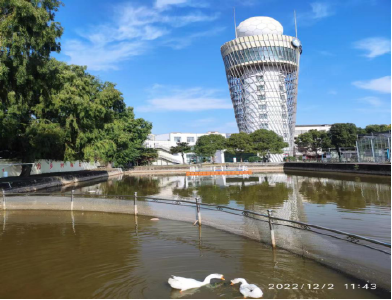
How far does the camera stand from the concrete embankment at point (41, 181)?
22.1m

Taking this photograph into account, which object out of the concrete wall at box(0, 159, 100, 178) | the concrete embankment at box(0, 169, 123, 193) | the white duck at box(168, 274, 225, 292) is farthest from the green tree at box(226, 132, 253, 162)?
the white duck at box(168, 274, 225, 292)

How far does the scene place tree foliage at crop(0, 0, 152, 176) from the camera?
14.2m

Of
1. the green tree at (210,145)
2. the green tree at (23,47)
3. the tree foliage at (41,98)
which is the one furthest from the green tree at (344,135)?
the green tree at (23,47)

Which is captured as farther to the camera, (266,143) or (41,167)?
(266,143)

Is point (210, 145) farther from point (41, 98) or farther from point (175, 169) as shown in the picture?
point (41, 98)

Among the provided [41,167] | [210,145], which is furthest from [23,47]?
[210,145]

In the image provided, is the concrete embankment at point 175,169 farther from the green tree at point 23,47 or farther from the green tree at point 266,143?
the green tree at point 23,47

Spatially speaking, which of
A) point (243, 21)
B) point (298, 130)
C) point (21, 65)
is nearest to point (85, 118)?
point (21, 65)

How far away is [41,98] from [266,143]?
189 feet

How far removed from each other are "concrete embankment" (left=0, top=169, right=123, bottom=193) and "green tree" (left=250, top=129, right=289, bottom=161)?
1499 inches

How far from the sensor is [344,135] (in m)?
68.7

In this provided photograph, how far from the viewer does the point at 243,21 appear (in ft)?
311

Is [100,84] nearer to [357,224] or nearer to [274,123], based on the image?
[357,224]

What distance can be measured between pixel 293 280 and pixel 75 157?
28.1 metres
